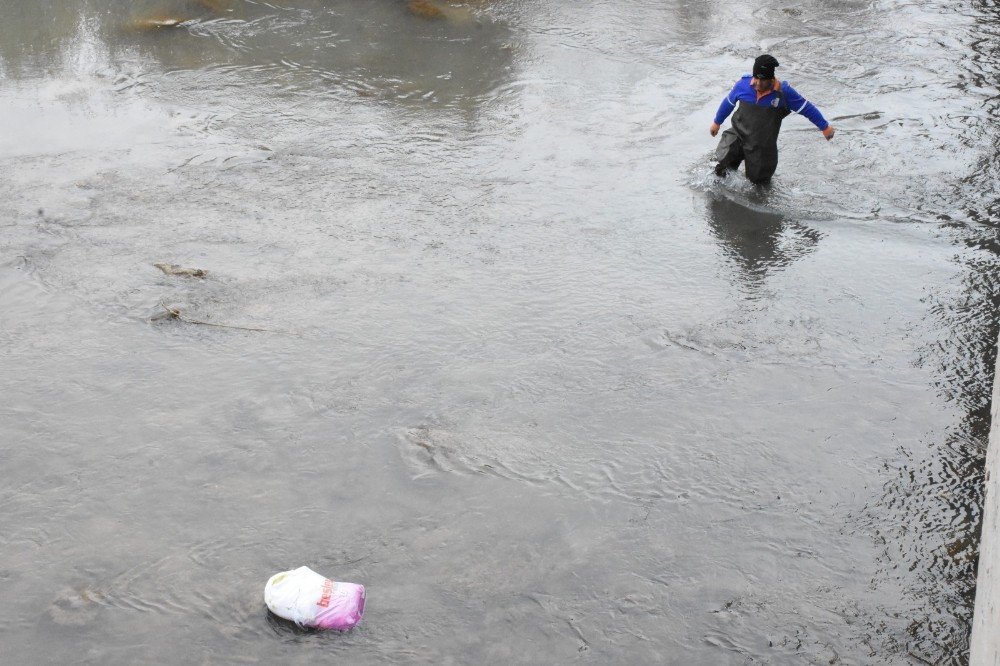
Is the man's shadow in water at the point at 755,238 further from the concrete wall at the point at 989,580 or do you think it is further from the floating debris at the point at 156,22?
the floating debris at the point at 156,22

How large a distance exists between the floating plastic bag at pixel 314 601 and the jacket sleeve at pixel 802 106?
5984mm

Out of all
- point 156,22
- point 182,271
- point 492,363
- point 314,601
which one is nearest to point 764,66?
point 492,363

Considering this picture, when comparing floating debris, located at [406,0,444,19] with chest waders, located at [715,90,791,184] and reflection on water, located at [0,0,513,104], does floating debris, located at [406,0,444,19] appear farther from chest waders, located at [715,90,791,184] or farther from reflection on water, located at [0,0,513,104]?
chest waders, located at [715,90,791,184]

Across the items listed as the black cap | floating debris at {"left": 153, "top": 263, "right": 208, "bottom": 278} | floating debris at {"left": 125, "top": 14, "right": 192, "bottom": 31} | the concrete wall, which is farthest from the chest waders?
floating debris at {"left": 125, "top": 14, "right": 192, "bottom": 31}

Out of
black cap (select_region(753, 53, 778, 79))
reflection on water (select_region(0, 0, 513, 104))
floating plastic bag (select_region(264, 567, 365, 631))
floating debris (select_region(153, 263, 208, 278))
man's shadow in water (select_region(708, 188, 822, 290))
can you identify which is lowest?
floating plastic bag (select_region(264, 567, 365, 631))

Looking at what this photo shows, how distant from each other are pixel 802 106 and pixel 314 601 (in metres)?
6.19

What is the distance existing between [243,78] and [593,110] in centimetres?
414

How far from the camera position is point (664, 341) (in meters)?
6.91

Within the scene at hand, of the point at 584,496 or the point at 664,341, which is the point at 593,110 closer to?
the point at 664,341

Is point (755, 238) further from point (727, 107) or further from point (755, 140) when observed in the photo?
point (727, 107)

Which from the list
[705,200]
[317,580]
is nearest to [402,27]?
[705,200]

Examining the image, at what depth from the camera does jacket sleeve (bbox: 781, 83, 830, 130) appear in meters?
8.59

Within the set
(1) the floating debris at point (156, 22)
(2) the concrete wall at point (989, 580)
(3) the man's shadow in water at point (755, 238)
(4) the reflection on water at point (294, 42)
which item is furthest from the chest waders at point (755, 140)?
(1) the floating debris at point (156, 22)

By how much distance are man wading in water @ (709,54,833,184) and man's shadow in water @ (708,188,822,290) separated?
435 millimetres
